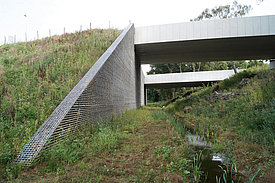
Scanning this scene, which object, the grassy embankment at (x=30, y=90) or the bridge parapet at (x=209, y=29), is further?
the bridge parapet at (x=209, y=29)

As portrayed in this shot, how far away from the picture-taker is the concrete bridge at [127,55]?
295 centimetres

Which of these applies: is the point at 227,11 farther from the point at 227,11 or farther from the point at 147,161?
the point at 147,161

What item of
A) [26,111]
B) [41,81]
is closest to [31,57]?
[41,81]

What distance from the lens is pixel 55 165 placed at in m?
2.37

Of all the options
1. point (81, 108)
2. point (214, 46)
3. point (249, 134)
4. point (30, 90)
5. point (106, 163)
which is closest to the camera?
point (106, 163)

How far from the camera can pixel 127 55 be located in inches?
340

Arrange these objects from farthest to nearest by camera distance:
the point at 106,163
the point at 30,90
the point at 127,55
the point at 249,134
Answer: the point at 127,55, the point at 30,90, the point at 249,134, the point at 106,163

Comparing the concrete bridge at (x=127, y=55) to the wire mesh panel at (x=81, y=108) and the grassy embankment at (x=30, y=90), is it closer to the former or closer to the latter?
the wire mesh panel at (x=81, y=108)

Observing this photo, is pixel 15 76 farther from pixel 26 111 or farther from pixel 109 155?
pixel 109 155

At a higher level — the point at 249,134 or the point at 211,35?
the point at 211,35

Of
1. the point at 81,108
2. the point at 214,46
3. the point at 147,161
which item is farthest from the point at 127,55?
the point at 147,161

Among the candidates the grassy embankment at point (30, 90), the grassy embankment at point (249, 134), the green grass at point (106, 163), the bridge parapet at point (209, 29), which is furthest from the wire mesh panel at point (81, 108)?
the bridge parapet at point (209, 29)

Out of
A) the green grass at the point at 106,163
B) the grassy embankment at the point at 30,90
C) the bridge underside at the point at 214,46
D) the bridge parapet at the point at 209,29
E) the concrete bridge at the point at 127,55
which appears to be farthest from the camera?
the bridge underside at the point at 214,46

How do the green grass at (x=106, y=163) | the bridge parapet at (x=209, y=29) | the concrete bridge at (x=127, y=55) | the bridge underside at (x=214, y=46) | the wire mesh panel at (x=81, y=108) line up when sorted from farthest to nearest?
the bridge underside at (x=214, y=46) < the bridge parapet at (x=209, y=29) < the concrete bridge at (x=127, y=55) < the wire mesh panel at (x=81, y=108) < the green grass at (x=106, y=163)
